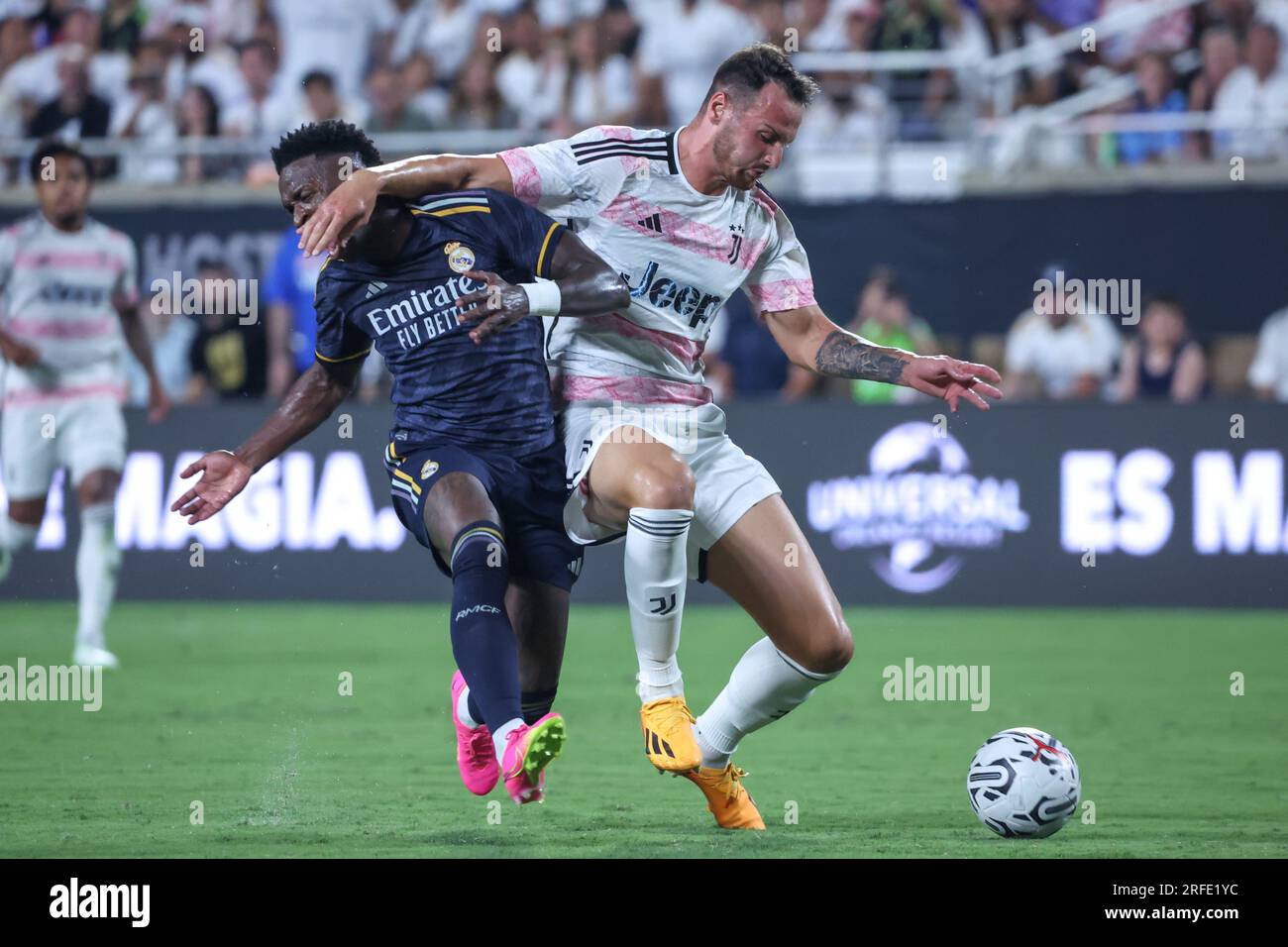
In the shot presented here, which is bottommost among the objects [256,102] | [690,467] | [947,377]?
[690,467]

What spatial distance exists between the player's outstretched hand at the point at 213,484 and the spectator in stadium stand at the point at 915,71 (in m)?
10.2

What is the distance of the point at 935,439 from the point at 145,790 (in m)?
7.70

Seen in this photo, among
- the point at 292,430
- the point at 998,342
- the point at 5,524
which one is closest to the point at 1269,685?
the point at 998,342

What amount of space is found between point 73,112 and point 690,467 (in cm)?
1138

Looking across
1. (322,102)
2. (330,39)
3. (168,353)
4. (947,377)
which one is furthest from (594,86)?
(947,377)

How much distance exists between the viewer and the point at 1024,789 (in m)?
5.86

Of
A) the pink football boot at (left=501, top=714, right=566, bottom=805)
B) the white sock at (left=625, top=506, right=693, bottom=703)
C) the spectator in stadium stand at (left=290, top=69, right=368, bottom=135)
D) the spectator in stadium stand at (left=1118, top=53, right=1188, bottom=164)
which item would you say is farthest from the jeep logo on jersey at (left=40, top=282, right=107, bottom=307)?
the spectator in stadium stand at (left=1118, top=53, right=1188, bottom=164)

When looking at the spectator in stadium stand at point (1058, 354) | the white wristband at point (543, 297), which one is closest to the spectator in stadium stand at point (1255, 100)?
the spectator in stadium stand at point (1058, 354)

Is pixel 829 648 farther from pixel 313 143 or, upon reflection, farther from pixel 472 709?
pixel 313 143

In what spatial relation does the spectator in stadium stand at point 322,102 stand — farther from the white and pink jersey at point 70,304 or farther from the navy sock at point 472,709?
the navy sock at point 472,709

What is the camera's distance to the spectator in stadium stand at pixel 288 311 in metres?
14.7

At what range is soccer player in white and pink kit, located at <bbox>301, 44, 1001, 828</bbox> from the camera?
241 inches

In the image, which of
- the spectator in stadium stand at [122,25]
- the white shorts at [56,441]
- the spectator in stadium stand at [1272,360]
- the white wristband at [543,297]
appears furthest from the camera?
the spectator in stadium stand at [122,25]

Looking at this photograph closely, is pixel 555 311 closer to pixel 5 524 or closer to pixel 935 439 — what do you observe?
pixel 5 524
